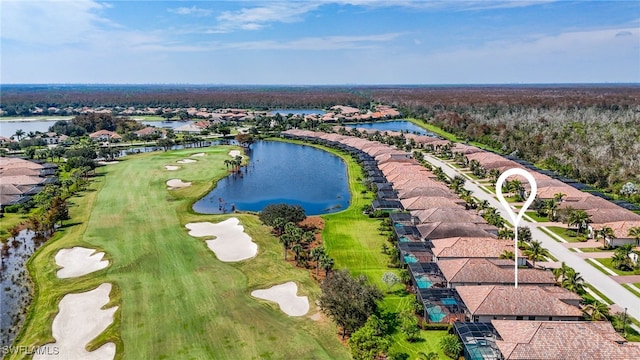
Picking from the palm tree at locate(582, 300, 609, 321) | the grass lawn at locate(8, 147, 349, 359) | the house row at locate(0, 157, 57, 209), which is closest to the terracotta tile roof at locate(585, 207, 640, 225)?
the palm tree at locate(582, 300, 609, 321)

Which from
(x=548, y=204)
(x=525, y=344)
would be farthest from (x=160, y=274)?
(x=548, y=204)

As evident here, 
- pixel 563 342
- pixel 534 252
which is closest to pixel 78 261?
pixel 563 342

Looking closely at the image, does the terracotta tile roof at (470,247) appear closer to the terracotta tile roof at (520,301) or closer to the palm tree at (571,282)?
the palm tree at (571,282)

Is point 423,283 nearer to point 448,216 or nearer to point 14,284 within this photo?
point 448,216

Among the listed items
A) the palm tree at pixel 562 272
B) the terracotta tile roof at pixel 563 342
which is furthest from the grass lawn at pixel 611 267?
the terracotta tile roof at pixel 563 342

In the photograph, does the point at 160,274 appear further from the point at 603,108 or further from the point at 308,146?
the point at 603,108

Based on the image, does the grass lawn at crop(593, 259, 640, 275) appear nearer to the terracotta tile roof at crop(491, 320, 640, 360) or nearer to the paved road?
the paved road
